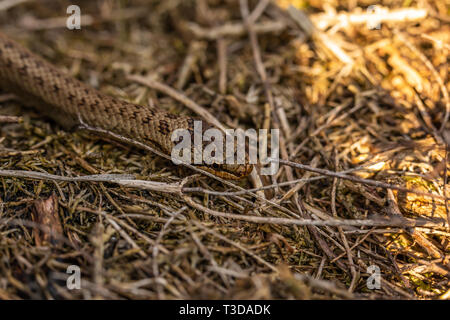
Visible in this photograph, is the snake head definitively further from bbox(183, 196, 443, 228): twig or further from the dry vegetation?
bbox(183, 196, 443, 228): twig

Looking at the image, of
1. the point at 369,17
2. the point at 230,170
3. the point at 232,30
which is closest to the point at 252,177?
the point at 230,170

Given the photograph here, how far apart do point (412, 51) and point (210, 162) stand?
330cm

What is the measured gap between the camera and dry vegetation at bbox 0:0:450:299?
9.98 ft

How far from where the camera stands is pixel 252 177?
3920mm

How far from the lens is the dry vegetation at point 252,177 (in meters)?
3.04

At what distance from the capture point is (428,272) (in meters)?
3.39

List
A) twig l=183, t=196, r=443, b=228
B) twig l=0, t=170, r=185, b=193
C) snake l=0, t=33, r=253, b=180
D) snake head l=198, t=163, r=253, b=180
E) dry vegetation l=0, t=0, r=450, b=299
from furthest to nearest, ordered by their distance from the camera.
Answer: snake l=0, t=33, r=253, b=180, snake head l=198, t=163, r=253, b=180, twig l=0, t=170, r=185, b=193, twig l=183, t=196, r=443, b=228, dry vegetation l=0, t=0, r=450, b=299

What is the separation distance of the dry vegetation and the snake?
190 mm

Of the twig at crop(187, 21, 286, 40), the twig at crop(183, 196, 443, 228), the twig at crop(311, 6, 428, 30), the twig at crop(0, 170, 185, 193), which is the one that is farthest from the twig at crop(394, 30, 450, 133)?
the twig at crop(0, 170, 185, 193)

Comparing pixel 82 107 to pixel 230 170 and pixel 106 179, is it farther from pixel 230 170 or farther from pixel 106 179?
pixel 230 170

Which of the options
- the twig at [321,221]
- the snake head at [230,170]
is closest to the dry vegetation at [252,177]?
the twig at [321,221]

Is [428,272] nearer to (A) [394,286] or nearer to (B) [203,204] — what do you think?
(A) [394,286]

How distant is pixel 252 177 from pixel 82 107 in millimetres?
2200
